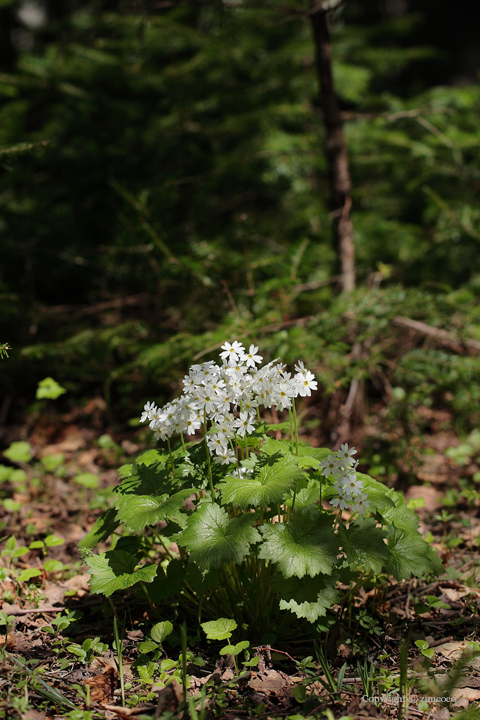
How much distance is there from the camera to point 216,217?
442 cm

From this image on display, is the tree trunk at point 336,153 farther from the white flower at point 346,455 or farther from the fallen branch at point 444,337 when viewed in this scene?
the white flower at point 346,455

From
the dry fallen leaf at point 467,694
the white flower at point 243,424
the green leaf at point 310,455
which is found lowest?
the dry fallen leaf at point 467,694

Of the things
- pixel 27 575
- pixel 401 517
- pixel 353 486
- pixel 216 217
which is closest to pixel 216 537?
pixel 353 486

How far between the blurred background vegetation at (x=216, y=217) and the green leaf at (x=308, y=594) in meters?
1.23

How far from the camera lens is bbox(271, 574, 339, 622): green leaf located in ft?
→ 4.61

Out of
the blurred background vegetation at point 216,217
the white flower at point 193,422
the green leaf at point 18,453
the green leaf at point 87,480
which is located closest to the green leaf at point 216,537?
the white flower at point 193,422

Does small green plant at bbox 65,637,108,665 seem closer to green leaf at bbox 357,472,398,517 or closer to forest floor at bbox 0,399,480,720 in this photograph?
forest floor at bbox 0,399,480,720

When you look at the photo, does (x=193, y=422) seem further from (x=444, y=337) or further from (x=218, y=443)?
(x=444, y=337)

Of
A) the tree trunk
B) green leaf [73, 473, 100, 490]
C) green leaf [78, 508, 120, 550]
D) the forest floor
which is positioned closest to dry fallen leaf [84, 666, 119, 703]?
the forest floor

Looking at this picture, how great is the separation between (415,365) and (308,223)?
1.96 metres

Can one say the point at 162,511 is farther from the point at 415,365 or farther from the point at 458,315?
the point at 458,315

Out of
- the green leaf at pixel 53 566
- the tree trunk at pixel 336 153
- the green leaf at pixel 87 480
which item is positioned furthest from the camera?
the tree trunk at pixel 336 153

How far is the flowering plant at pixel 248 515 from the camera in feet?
4.59

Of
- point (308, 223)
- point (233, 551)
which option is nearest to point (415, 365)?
point (233, 551)
